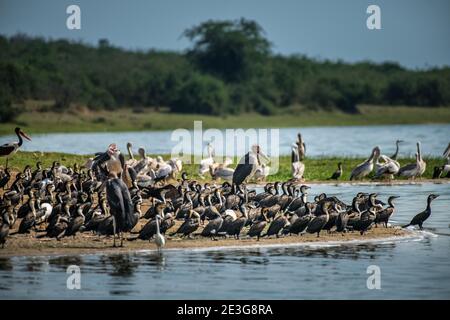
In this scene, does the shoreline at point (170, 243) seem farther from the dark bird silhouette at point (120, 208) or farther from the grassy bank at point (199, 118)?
the grassy bank at point (199, 118)

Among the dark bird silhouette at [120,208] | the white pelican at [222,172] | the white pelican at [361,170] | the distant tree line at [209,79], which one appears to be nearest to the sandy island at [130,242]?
the dark bird silhouette at [120,208]

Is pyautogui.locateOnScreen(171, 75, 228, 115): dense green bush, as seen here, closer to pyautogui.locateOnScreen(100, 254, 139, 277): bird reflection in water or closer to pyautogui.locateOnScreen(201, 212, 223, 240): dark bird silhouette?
pyautogui.locateOnScreen(201, 212, 223, 240): dark bird silhouette

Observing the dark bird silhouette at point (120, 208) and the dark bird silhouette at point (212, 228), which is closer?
the dark bird silhouette at point (120, 208)

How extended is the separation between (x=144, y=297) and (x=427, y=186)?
11.6 meters

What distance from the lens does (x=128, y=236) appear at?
53.1ft

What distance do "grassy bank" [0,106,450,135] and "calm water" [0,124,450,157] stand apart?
1.11m

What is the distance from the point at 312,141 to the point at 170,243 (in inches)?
1206

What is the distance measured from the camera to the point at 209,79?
216 ft

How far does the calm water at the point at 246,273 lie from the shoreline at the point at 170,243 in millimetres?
215

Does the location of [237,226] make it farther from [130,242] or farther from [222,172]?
[222,172]

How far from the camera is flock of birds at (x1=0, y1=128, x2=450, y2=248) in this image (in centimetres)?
1575

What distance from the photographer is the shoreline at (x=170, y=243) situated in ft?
49.2

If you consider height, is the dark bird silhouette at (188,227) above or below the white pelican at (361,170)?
below

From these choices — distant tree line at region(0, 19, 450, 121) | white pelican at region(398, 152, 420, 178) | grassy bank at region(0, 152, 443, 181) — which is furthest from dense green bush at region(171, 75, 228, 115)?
white pelican at region(398, 152, 420, 178)
